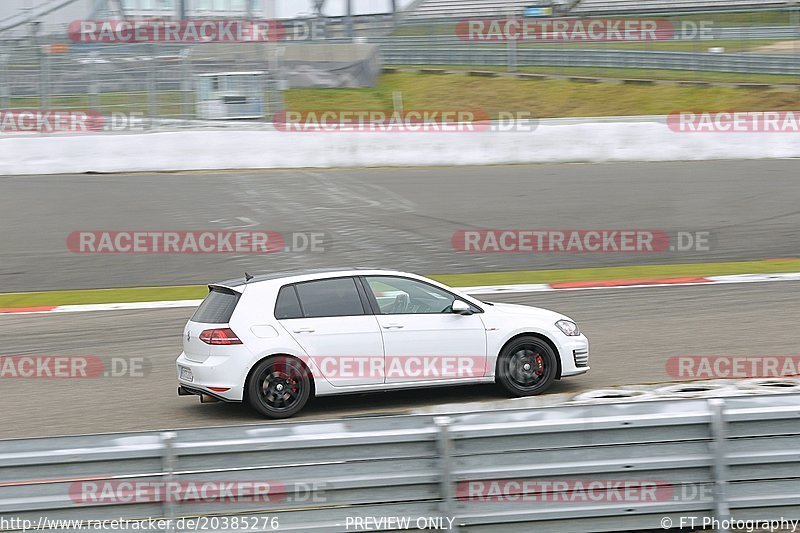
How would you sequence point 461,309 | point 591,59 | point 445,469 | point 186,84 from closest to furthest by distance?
point 445,469 < point 461,309 < point 186,84 < point 591,59

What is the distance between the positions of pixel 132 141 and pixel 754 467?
17.7m

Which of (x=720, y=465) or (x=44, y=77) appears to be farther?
(x=44, y=77)

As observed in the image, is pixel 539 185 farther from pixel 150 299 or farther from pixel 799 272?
pixel 150 299

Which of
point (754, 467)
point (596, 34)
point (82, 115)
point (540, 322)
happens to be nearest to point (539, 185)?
point (82, 115)

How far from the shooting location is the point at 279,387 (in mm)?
8586

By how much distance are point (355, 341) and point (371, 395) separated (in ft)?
3.36

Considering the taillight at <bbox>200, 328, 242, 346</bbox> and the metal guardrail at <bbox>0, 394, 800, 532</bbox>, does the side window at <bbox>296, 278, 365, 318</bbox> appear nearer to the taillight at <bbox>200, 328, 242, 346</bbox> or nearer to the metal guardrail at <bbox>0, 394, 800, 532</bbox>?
the taillight at <bbox>200, 328, 242, 346</bbox>

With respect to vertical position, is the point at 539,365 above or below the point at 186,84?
below

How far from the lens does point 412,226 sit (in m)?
18.6

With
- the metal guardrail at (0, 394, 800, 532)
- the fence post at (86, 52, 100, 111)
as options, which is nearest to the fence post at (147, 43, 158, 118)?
the fence post at (86, 52, 100, 111)

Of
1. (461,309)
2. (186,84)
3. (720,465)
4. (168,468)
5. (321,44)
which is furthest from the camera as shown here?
(321,44)

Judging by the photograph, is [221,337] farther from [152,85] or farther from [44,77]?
[44,77]

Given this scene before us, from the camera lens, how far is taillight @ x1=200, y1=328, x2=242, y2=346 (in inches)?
334

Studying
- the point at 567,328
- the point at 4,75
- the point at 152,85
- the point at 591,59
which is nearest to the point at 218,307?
the point at 567,328
